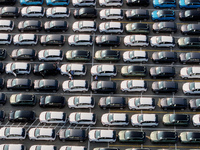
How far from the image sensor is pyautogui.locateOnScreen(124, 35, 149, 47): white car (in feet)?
205

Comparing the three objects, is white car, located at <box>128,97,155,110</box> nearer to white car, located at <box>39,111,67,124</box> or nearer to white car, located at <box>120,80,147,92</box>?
white car, located at <box>120,80,147,92</box>

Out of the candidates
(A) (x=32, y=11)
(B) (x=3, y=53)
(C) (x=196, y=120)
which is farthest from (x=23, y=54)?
(C) (x=196, y=120)

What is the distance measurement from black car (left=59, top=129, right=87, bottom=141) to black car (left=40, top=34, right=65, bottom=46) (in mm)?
17548

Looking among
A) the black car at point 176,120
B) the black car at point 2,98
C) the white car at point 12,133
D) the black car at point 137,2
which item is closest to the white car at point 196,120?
the black car at point 176,120

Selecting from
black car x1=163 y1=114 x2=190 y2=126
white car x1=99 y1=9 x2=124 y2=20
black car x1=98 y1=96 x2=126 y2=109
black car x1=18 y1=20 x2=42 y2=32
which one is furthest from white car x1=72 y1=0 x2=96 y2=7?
black car x1=163 y1=114 x2=190 y2=126

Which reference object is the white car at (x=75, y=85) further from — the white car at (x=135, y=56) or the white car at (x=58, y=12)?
the white car at (x=58, y=12)

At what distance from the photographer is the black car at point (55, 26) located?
6406 centimetres

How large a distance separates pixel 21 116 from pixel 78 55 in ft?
Answer: 49.2

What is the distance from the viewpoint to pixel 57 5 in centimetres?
6812

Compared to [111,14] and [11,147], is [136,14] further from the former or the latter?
[11,147]

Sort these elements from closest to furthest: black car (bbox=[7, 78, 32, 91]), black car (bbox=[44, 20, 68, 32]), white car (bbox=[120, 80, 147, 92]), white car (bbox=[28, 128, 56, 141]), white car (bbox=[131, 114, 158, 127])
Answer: white car (bbox=[28, 128, 56, 141]) → white car (bbox=[131, 114, 158, 127]) → white car (bbox=[120, 80, 147, 92]) → black car (bbox=[7, 78, 32, 91]) → black car (bbox=[44, 20, 68, 32])

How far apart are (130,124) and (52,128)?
13.4 metres

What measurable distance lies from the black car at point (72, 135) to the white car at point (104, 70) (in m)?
11.3

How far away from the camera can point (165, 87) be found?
58156 mm
